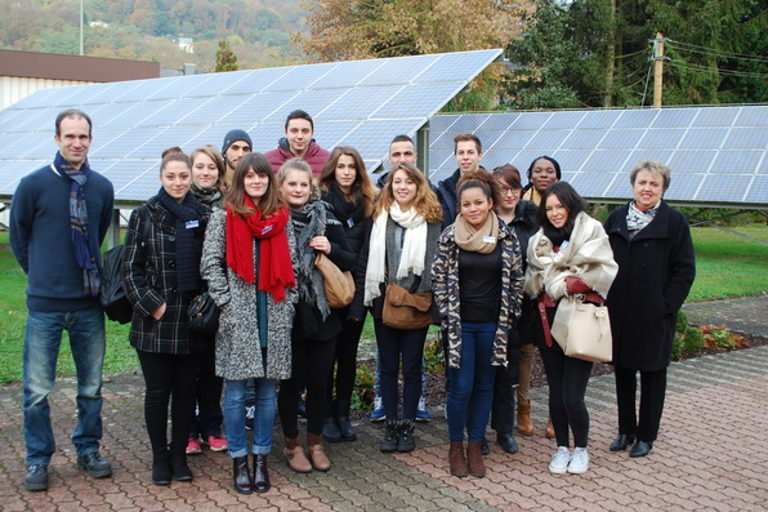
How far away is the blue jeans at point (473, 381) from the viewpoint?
210 inches

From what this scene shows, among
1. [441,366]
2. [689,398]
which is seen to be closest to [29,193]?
[441,366]

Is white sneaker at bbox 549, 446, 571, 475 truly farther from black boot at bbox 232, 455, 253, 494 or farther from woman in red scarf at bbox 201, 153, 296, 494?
black boot at bbox 232, 455, 253, 494

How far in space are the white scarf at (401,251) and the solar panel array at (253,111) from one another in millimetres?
3657

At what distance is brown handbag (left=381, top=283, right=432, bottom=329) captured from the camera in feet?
18.1

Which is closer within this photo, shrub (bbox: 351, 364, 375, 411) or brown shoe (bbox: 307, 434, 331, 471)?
brown shoe (bbox: 307, 434, 331, 471)

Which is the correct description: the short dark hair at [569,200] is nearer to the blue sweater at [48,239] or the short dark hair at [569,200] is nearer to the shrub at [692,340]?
the blue sweater at [48,239]

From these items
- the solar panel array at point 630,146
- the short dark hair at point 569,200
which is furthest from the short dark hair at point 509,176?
the solar panel array at point 630,146

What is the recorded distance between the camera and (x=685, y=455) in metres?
5.87

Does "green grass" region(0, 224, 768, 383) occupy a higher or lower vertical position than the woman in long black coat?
lower

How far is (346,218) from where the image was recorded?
19.0 ft

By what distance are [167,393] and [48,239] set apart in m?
1.16

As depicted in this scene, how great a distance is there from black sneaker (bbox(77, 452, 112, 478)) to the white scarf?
77.3 inches

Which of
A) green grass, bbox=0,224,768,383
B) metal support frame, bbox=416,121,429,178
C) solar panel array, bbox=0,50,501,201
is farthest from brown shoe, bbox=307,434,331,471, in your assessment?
metal support frame, bbox=416,121,429,178

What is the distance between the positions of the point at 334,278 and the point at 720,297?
415 inches
